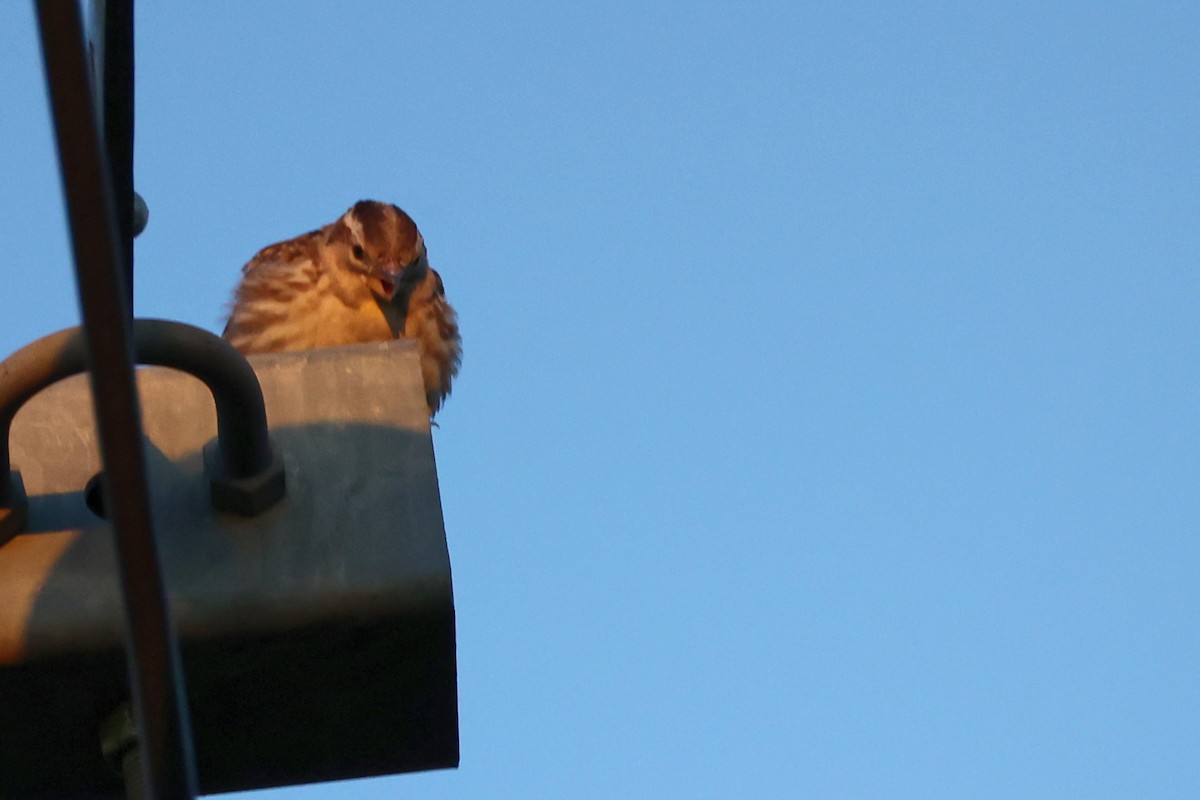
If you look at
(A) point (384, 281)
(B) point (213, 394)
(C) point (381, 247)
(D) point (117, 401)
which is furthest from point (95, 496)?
(C) point (381, 247)

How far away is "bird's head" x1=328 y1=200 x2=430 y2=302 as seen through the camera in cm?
889

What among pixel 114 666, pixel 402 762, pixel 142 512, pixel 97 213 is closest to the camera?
pixel 97 213

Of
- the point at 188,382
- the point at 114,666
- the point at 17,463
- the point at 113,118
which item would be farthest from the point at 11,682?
the point at 113,118

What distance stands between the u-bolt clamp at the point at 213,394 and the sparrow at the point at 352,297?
5.72m

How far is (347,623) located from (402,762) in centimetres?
47

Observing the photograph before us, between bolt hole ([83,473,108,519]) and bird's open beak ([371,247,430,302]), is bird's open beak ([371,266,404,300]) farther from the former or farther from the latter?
bolt hole ([83,473,108,519])

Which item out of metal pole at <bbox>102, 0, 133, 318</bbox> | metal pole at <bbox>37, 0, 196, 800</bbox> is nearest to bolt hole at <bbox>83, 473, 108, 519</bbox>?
metal pole at <bbox>102, 0, 133, 318</bbox>

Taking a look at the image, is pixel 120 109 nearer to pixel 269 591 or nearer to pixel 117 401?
pixel 269 591

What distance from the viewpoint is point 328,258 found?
29.6ft

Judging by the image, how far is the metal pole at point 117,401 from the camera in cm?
168

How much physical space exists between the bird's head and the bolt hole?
5898 millimetres

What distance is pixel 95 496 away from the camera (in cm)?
300

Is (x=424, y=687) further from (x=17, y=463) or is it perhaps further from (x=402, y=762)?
(x=17, y=463)

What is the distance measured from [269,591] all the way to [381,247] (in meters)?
6.30
